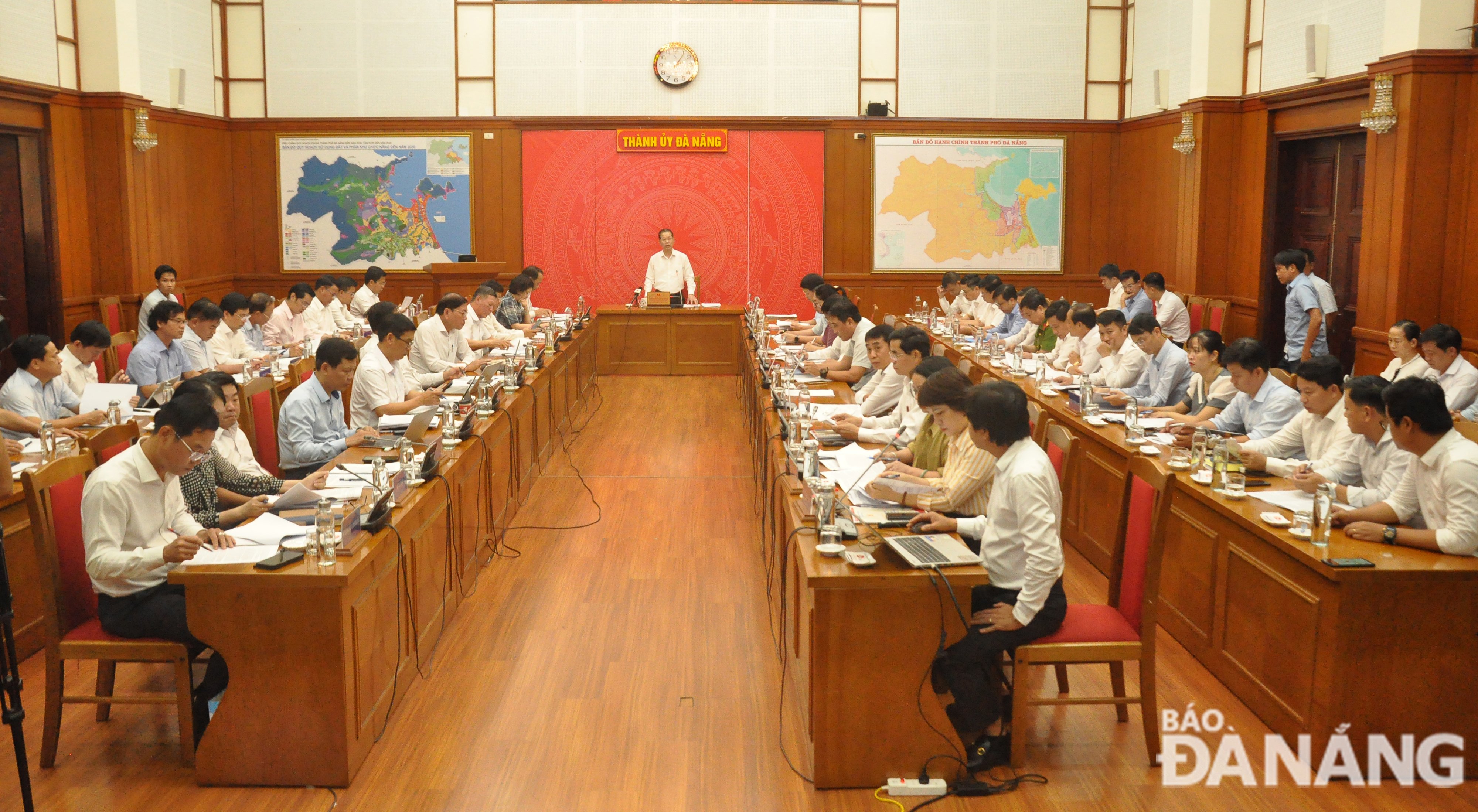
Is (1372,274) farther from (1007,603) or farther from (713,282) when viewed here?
(713,282)

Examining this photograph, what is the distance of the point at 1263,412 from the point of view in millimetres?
5191

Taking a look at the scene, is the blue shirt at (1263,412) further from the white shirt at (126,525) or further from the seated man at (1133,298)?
the seated man at (1133,298)

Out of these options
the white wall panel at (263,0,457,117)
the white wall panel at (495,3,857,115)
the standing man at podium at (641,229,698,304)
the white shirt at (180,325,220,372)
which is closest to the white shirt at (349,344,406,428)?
the white shirt at (180,325,220,372)

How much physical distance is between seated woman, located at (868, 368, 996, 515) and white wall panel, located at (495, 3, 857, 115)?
947 cm

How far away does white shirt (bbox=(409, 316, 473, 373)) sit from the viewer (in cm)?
784

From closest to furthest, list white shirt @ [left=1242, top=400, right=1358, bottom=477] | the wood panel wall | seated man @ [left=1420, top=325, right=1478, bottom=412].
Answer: white shirt @ [left=1242, top=400, right=1358, bottom=477] → seated man @ [left=1420, top=325, right=1478, bottom=412] → the wood panel wall

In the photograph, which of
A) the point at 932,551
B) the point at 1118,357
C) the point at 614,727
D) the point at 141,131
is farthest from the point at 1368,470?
the point at 141,131

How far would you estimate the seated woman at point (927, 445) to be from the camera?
15.0 feet

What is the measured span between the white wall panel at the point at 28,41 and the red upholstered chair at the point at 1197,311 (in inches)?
389

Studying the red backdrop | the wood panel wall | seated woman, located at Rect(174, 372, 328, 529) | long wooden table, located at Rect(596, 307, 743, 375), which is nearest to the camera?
seated woman, located at Rect(174, 372, 328, 529)

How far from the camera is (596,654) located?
14.9 feet

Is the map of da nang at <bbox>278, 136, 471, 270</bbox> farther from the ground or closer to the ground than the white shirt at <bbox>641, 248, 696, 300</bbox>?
farther from the ground

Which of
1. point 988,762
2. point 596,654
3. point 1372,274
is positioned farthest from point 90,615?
point 1372,274

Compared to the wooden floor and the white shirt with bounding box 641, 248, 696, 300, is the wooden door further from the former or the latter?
the white shirt with bounding box 641, 248, 696, 300
